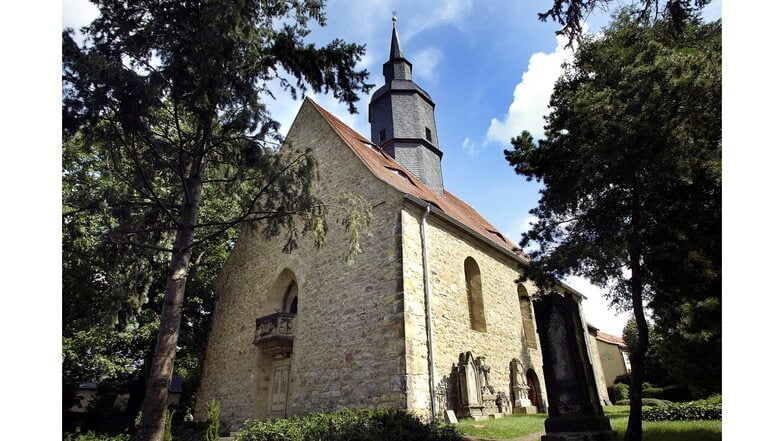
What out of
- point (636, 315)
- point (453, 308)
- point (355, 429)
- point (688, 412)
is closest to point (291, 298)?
point (453, 308)

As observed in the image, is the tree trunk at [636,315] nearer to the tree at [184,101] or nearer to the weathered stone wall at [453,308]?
the weathered stone wall at [453,308]

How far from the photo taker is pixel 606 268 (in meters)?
7.86

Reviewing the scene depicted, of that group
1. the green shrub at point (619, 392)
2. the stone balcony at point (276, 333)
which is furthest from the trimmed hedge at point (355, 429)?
the green shrub at point (619, 392)

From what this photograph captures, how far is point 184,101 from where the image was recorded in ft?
21.6

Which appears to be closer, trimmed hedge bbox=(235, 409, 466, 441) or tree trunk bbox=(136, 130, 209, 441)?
tree trunk bbox=(136, 130, 209, 441)

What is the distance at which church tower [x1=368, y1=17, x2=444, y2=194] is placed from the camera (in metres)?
17.2

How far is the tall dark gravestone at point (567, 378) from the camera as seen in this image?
7.28 m

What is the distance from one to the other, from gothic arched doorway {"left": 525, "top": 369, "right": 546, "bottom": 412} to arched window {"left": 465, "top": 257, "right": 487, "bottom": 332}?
2.77 m

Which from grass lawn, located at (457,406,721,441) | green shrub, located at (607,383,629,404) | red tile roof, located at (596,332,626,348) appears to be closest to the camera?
grass lawn, located at (457,406,721,441)

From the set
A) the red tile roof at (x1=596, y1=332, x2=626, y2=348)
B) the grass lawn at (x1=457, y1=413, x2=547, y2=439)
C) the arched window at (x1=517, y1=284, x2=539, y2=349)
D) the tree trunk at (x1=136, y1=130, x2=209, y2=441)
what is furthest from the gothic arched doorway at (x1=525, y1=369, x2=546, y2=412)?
the red tile roof at (x1=596, y1=332, x2=626, y2=348)

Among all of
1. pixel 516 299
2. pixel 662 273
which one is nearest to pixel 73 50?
pixel 662 273

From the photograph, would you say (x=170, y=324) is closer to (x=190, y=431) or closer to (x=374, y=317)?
(x=374, y=317)

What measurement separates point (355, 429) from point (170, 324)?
3.32m

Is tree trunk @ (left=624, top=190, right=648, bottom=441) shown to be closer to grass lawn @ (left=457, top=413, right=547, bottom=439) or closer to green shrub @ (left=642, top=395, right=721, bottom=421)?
grass lawn @ (left=457, top=413, right=547, bottom=439)
